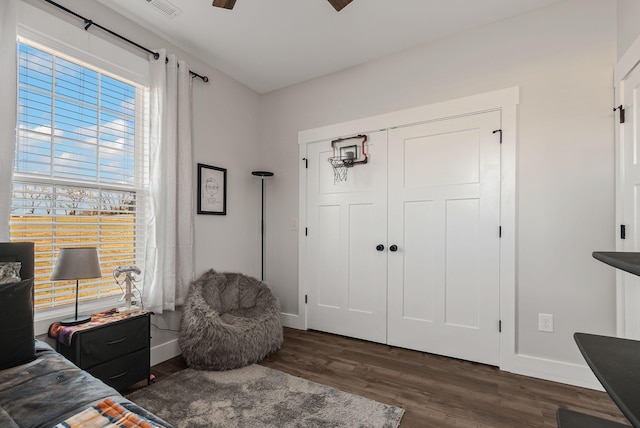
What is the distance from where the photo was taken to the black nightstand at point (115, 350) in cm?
188

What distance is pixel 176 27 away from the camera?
8.55 feet

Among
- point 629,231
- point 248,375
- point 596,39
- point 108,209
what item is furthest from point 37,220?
point 596,39

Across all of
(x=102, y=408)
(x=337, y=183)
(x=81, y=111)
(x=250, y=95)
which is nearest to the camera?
(x=102, y=408)

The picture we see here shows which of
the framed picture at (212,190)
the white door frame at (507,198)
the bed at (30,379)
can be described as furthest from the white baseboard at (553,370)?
the framed picture at (212,190)

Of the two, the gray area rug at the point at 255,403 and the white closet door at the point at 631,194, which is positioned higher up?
the white closet door at the point at 631,194

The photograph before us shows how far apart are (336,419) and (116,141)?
2.53m

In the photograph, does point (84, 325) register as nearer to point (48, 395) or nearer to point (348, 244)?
point (48, 395)

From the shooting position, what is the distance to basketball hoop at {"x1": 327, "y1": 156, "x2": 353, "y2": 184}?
10.7 feet

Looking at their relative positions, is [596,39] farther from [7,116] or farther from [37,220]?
[37,220]

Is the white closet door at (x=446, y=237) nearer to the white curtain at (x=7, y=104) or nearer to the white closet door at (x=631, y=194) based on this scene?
the white closet door at (x=631, y=194)

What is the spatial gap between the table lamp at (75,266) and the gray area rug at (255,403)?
2.54 ft

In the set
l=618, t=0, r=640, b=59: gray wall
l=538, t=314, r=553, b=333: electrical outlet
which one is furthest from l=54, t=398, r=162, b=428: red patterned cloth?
l=618, t=0, r=640, b=59: gray wall

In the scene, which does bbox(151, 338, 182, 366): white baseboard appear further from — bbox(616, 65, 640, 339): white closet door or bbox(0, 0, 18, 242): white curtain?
bbox(616, 65, 640, 339): white closet door

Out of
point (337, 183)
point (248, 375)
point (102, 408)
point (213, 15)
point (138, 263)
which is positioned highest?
point (213, 15)
